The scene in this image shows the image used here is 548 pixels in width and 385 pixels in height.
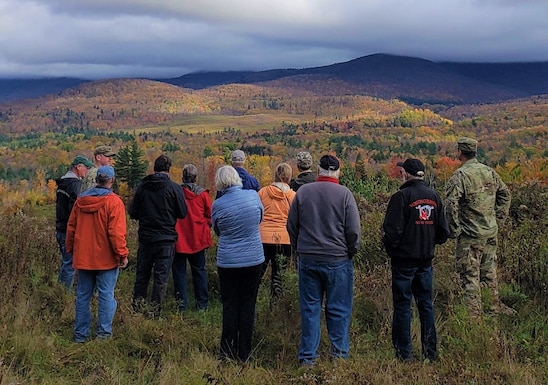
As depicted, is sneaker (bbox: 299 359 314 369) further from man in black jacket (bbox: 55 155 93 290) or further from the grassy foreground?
→ man in black jacket (bbox: 55 155 93 290)

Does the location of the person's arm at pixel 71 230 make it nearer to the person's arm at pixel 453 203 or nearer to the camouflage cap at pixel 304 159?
the camouflage cap at pixel 304 159

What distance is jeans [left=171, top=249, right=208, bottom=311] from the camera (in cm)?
660

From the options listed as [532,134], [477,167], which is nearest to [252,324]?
[477,167]

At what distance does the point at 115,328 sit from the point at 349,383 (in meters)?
2.62

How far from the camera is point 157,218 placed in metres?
5.93

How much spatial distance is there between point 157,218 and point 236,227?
139 centimetres

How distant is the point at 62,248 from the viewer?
6.85 m

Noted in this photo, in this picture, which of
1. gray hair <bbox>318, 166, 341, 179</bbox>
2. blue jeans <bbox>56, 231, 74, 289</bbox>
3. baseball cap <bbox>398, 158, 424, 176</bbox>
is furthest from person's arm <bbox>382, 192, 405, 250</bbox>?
blue jeans <bbox>56, 231, 74, 289</bbox>

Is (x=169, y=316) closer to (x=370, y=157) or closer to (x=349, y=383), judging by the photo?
(x=349, y=383)

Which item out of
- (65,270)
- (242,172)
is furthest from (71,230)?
(242,172)

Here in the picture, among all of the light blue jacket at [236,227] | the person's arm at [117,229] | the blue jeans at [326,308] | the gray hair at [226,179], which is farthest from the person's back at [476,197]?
the person's arm at [117,229]

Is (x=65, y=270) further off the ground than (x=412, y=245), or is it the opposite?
(x=412, y=245)

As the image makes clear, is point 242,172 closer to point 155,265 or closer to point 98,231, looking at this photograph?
point 155,265

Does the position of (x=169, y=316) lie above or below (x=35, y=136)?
above
